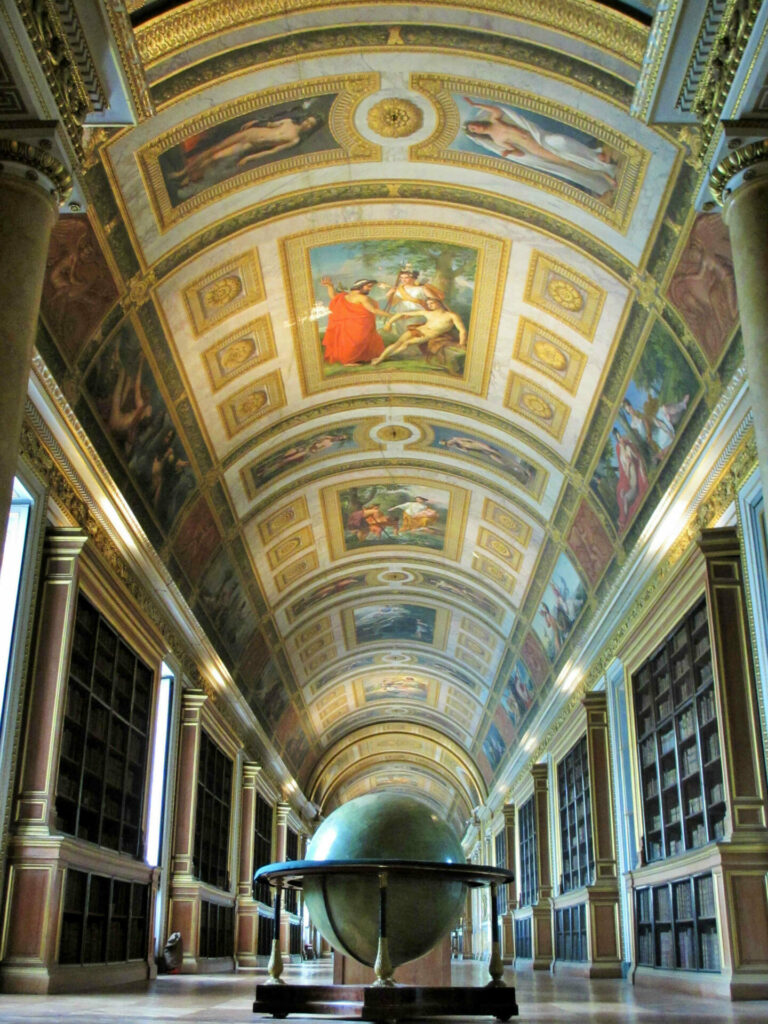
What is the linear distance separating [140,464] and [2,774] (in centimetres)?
545

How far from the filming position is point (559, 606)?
20.9 meters

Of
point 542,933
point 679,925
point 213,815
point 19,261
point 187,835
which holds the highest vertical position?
point 19,261

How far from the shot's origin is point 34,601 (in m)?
11.3

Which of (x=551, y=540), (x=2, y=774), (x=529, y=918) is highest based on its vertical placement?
(x=551, y=540)

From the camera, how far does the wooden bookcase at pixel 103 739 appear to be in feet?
40.1

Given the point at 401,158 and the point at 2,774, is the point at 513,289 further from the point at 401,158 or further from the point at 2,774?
the point at 2,774

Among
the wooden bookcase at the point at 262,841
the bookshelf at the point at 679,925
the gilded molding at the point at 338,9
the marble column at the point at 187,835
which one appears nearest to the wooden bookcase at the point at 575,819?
the bookshelf at the point at 679,925

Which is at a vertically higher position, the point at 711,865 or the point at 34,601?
the point at 34,601

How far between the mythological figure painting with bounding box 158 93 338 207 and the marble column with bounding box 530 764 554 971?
16.8 metres

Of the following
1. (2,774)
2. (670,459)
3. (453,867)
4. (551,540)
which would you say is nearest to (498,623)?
(551,540)

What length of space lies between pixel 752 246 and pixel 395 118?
614 centimetres

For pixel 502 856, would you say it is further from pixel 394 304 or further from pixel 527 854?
pixel 394 304

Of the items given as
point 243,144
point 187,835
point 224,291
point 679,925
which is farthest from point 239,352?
point 679,925

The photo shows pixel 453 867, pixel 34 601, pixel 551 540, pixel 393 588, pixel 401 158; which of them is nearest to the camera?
pixel 453 867
